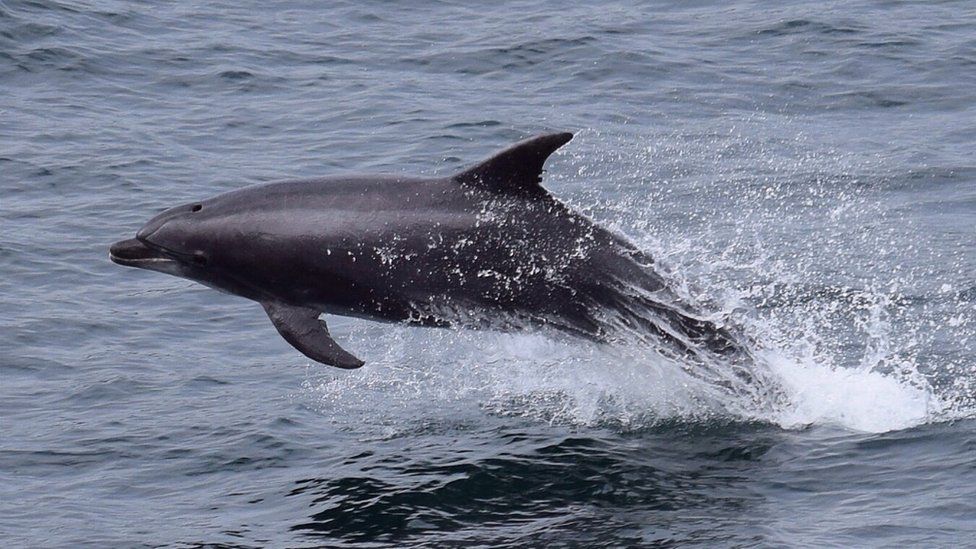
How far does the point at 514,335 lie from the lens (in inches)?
518

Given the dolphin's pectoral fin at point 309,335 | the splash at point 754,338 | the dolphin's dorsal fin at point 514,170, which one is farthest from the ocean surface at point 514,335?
the dolphin's dorsal fin at point 514,170

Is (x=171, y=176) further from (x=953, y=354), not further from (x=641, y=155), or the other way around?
(x=953, y=354)

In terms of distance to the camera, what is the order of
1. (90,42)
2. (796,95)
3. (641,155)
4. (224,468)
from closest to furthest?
(224,468)
(641,155)
(796,95)
(90,42)

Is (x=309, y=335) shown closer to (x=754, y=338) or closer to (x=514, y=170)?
(x=514, y=170)

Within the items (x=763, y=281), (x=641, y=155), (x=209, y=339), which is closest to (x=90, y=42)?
(x=641, y=155)

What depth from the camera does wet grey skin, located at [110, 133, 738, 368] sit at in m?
12.1

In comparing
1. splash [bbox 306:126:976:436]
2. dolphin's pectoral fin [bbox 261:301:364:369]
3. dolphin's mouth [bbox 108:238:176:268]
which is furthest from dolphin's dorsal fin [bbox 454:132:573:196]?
dolphin's mouth [bbox 108:238:176:268]

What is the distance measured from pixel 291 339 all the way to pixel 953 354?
565cm

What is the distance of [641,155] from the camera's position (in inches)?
832

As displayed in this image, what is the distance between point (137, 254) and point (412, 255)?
7.03 ft

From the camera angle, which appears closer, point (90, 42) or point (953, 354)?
point (953, 354)

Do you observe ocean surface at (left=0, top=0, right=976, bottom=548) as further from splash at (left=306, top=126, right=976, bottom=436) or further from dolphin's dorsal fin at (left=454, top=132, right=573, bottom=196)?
dolphin's dorsal fin at (left=454, top=132, right=573, bottom=196)

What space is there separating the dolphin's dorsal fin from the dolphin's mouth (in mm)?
2354

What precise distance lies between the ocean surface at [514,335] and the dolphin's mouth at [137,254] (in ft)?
5.59
